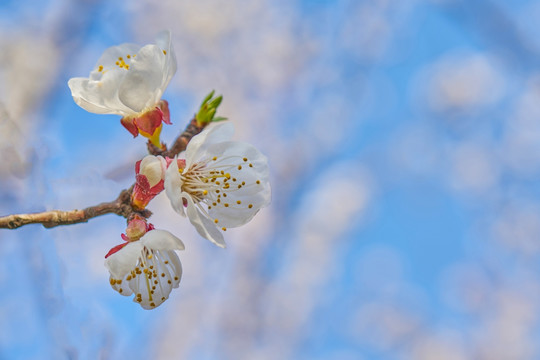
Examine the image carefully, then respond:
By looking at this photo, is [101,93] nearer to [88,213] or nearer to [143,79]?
[143,79]

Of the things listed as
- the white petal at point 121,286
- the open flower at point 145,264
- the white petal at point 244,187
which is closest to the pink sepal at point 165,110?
the white petal at point 244,187

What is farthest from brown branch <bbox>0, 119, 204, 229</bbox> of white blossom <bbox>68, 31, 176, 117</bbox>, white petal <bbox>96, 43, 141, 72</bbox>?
white petal <bbox>96, 43, 141, 72</bbox>

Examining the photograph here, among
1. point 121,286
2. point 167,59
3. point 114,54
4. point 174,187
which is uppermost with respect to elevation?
point 114,54

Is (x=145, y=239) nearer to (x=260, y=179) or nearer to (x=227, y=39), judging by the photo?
(x=260, y=179)

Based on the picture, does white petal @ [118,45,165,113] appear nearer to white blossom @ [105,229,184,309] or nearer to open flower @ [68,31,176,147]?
open flower @ [68,31,176,147]

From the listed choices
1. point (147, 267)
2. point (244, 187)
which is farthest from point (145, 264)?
point (244, 187)

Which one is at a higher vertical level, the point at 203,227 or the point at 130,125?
the point at 130,125

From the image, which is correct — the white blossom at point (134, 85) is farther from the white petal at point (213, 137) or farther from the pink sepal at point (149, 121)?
the white petal at point (213, 137)
